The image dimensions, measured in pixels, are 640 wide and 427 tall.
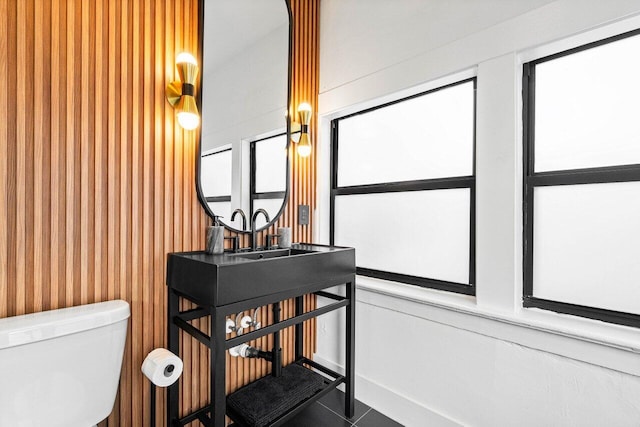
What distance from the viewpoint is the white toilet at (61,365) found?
0.81 m

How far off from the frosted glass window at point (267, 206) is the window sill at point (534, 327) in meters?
0.84

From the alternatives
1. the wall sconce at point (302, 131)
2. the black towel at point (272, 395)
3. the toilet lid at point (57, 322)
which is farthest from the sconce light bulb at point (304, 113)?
the black towel at point (272, 395)

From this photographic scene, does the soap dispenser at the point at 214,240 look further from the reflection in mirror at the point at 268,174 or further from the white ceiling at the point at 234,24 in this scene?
the white ceiling at the point at 234,24

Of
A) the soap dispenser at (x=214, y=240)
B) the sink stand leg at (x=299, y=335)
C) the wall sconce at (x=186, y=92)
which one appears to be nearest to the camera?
the wall sconce at (x=186, y=92)

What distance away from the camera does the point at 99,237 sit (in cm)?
115

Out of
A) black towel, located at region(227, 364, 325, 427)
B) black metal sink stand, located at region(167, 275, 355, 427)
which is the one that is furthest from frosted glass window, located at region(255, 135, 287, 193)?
black towel, located at region(227, 364, 325, 427)

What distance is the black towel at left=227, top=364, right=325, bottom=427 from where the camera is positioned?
1383 millimetres

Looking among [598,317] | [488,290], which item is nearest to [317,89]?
[488,290]

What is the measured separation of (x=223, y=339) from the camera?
3.60ft

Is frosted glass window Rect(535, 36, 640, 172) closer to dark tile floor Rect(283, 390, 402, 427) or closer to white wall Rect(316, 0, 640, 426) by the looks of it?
white wall Rect(316, 0, 640, 426)

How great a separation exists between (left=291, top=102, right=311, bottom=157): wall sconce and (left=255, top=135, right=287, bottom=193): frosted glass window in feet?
0.35

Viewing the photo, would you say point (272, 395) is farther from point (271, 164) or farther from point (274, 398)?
point (271, 164)

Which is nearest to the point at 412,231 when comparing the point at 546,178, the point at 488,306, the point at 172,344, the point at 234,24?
the point at 488,306

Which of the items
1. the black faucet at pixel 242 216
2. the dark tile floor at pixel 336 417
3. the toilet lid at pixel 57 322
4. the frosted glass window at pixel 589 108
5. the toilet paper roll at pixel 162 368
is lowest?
the dark tile floor at pixel 336 417
